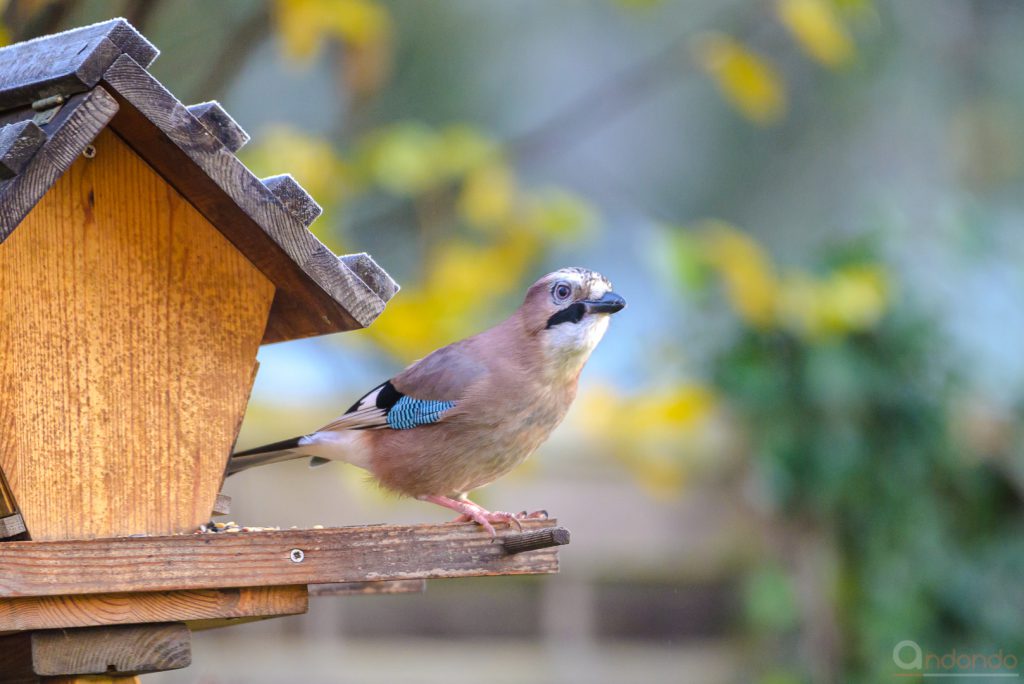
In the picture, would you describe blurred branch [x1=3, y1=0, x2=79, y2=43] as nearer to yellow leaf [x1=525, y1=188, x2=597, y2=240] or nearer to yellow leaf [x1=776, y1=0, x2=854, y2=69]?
yellow leaf [x1=525, y1=188, x2=597, y2=240]

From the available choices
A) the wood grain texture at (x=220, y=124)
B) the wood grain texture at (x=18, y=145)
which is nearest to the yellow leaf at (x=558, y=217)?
the wood grain texture at (x=220, y=124)

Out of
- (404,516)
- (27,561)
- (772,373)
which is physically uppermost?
(772,373)

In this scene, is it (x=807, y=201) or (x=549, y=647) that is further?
(x=807, y=201)

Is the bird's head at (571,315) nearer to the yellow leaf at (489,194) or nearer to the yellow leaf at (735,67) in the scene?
the yellow leaf at (489,194)

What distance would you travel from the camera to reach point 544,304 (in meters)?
3.27

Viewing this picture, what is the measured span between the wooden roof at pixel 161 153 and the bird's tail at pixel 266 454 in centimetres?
40

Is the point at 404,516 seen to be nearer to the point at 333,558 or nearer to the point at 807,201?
the point at 333,558

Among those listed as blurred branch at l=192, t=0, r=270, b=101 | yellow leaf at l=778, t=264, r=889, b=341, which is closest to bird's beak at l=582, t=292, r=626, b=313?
blurred branch at l=192, t=0, r=270, b=101

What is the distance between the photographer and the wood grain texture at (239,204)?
245 cm

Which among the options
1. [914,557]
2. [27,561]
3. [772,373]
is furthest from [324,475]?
[27,561]

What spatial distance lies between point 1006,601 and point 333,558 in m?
5.58

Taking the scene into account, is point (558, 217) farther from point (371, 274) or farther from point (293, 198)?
point (293, 198)

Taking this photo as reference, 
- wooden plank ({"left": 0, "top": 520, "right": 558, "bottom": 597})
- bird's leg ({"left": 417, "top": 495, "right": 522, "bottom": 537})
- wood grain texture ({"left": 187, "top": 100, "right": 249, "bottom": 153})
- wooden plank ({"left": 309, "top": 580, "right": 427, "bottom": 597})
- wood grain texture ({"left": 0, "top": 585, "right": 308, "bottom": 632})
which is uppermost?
wood grain texture ({"left": 187, "top": 100, "right": 249, "bottom": 153})

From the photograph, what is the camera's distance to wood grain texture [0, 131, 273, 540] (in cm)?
247
